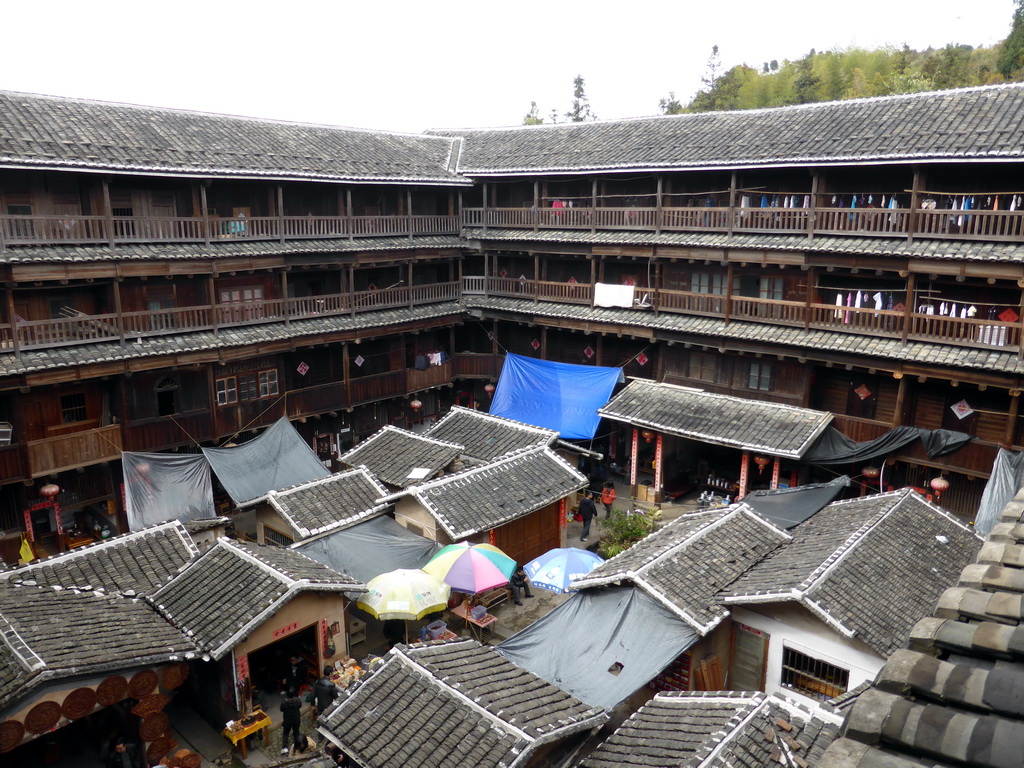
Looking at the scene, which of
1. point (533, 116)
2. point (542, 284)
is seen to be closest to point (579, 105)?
point (533, 116)

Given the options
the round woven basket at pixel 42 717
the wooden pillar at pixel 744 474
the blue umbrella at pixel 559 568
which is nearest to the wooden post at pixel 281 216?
the blue umbrella at pixel 559 568

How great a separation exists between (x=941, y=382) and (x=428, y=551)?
1689cm

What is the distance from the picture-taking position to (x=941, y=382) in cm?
2406

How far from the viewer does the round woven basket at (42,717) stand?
12609mm

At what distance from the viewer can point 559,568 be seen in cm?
1911

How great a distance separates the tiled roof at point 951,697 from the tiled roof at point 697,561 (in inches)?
447

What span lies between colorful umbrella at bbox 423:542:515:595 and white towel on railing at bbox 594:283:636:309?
14.2m

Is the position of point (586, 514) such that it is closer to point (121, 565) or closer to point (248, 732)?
point (248, 732)

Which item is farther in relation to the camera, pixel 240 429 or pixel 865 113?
pixel 240 429

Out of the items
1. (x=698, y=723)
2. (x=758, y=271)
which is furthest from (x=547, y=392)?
(x=698, y=723)

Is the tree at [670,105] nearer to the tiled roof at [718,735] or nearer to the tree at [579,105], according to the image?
the tree at [579,105]

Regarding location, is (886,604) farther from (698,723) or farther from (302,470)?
(302,470)

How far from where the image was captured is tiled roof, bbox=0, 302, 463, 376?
2244 centimetres

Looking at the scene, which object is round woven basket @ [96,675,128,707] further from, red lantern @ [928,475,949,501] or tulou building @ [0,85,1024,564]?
red lantern @ [928,475,949,501]
